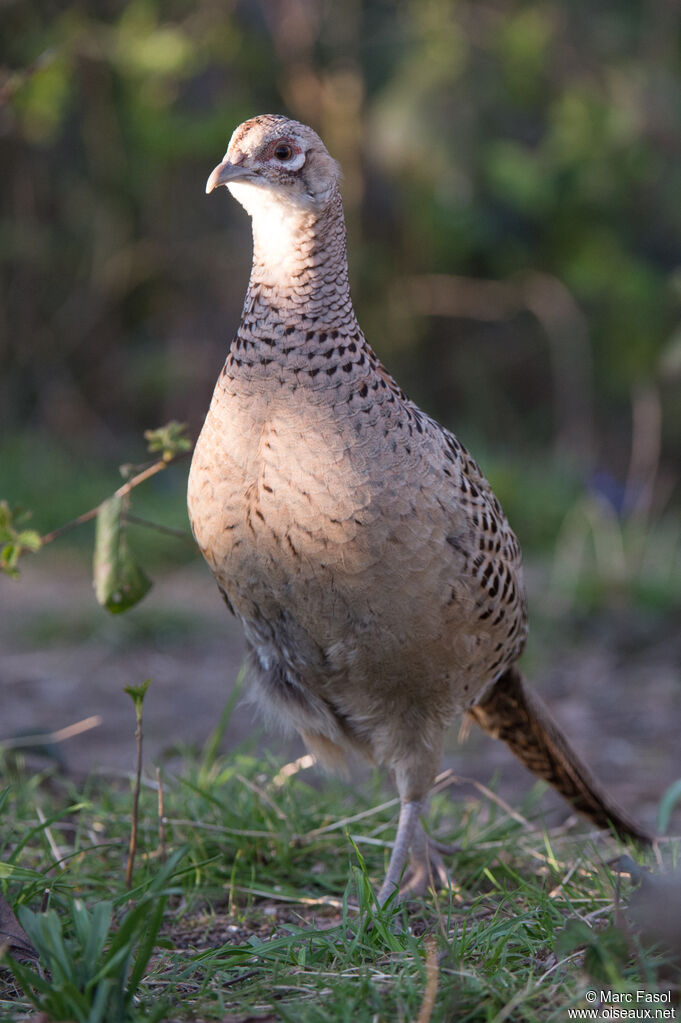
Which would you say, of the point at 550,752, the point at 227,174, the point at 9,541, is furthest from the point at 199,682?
the point at 227,174

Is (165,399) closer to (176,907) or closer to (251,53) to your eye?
(251,53)

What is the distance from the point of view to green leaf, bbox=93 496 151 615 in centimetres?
284

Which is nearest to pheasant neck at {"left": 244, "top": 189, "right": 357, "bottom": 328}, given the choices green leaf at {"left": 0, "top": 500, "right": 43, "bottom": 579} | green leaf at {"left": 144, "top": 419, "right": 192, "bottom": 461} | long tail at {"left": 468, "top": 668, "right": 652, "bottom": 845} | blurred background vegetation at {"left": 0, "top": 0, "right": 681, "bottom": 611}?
green leaf at {"left": 144, "top": 419, "right": 192, "bottom": 461}

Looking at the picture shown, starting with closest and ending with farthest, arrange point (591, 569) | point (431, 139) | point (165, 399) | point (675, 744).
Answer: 1. point (675, 744)
2. point (591, 569)
3. point (431, 139)
4. point (165, 399)

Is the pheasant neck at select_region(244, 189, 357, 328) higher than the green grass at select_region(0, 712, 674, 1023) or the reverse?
higher

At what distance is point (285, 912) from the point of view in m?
2.71

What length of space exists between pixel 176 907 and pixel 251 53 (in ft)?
26.3

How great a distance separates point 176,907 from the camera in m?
2.76

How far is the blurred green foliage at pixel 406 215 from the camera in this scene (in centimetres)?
840

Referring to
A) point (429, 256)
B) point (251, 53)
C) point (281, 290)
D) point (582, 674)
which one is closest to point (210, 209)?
point (251, 53)

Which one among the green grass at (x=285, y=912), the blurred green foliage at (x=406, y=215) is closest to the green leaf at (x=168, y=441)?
the green grass at (x=285, y=912)

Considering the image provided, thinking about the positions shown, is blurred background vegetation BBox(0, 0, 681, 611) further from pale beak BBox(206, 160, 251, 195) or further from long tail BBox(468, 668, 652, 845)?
pale beak BBox(206, 160, 251, 195)

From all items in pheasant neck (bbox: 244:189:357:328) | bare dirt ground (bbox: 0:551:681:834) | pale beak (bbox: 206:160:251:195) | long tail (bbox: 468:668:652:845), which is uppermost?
pale beak (bbox: 206:160:251:195)

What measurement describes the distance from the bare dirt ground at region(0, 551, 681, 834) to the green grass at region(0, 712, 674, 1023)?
0.63 meters
